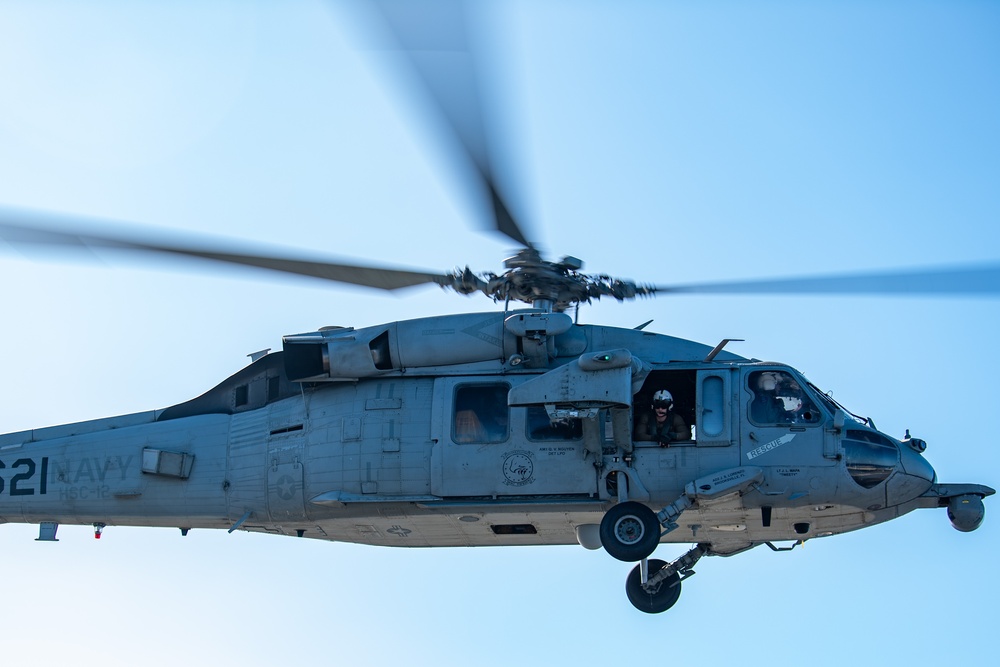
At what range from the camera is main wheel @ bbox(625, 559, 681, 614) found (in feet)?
51.1

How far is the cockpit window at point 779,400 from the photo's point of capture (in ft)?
46.0

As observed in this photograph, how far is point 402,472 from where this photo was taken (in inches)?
561

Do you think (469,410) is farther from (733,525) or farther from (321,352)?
(733,525)

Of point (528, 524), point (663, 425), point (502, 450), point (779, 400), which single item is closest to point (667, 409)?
point (663, 425)

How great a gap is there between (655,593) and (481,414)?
10.8 feet

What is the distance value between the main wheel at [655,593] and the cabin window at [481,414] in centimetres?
284

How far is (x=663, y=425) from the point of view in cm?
1409

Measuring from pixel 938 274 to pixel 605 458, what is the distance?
4.12 m

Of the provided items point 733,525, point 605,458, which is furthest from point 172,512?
point 733,525

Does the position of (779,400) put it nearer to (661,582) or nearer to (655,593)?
(661,582)

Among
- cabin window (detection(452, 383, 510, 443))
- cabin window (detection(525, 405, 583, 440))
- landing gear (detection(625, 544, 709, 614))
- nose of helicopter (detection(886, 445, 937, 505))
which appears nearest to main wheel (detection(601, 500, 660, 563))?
cabin window (detection(525, 405, 583, 440))

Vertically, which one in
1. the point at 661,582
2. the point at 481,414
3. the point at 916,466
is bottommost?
the point at 661,582

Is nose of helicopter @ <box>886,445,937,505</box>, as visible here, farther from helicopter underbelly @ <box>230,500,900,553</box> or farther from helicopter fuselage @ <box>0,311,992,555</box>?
helicopter underbelly @ <box>230,500,900,553</box>

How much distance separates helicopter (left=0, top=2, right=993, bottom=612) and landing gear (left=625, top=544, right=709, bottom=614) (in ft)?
1.29
